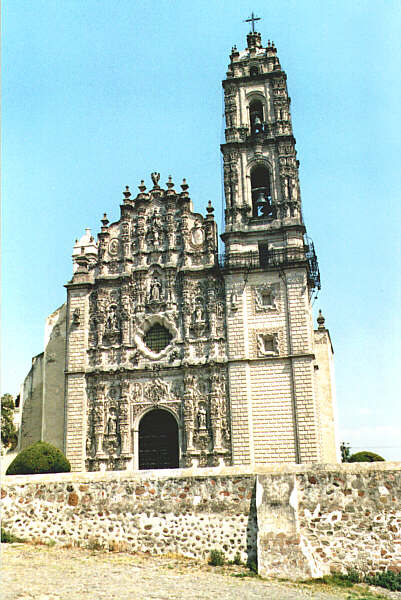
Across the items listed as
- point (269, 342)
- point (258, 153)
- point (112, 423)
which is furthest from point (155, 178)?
point (112, 423)

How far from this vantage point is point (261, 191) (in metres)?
31.3

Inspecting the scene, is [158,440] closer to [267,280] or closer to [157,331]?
[157,331]

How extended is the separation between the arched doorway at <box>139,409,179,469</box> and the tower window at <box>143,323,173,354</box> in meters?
2.98

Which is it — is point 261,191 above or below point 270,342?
above

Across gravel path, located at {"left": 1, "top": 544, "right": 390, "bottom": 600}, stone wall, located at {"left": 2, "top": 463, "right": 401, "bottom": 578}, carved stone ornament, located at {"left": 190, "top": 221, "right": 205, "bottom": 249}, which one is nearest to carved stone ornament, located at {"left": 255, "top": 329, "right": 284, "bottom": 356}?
carved stone ornament, located at {"left": 190, "top": 221, "right": 205, "bottom": 249}

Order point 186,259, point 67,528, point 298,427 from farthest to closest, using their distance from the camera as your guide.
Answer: point 186,259 < point 298,427 < point 67,528

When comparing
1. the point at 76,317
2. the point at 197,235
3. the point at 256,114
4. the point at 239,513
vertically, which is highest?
the point at 256,114

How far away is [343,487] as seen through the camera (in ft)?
45.0

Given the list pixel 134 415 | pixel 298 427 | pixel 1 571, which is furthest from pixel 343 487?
pixel 134 415

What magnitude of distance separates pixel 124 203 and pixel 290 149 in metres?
8.80

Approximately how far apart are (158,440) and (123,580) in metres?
15.9

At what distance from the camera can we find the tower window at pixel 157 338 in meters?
29.0

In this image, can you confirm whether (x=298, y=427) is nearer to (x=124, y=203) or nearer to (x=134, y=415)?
(x=134, y=415)

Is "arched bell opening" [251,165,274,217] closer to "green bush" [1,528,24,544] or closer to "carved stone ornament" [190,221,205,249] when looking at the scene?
"carved stone ornament" [190,221,205,249]
